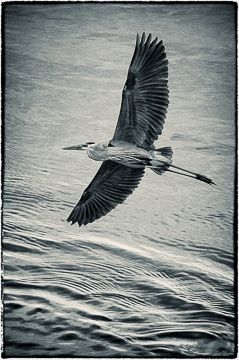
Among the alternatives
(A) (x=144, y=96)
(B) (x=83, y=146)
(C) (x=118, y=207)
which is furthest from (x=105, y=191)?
(A) (x=144, y=96)

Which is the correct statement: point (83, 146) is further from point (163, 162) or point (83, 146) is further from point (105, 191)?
point (163, 162)

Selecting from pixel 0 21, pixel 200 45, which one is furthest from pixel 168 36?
pixel 0 21

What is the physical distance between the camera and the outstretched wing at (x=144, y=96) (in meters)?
2.13

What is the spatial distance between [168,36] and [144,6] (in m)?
0.18

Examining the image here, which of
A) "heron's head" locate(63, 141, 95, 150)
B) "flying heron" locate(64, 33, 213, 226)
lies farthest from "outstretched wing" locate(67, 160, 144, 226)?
"heron's head" locate(63, 141, 95, 150)

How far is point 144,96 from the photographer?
84.8 inches

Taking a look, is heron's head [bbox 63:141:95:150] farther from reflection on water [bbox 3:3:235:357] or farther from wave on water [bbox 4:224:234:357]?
wave on water [bbox 4:224:234:357]

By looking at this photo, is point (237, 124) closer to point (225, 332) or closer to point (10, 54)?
point (225, 332)

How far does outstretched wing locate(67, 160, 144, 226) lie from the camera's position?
7.36ft

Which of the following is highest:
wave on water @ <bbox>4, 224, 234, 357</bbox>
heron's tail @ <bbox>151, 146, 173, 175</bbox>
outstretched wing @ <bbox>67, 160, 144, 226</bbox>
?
heron's tail @ <bbox>151, 146, 173, 175</bbox>

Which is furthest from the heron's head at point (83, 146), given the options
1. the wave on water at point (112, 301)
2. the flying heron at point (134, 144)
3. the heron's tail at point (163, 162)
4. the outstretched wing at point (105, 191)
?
the wave on water at point (112, 301)

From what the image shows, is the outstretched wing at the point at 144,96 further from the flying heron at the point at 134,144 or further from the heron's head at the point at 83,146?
the heron's head at the point at 83,146

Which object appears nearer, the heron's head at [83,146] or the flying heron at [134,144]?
the flying heron at [134,144]

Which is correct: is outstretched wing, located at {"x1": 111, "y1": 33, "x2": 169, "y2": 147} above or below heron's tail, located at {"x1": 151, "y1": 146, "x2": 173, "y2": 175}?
above
